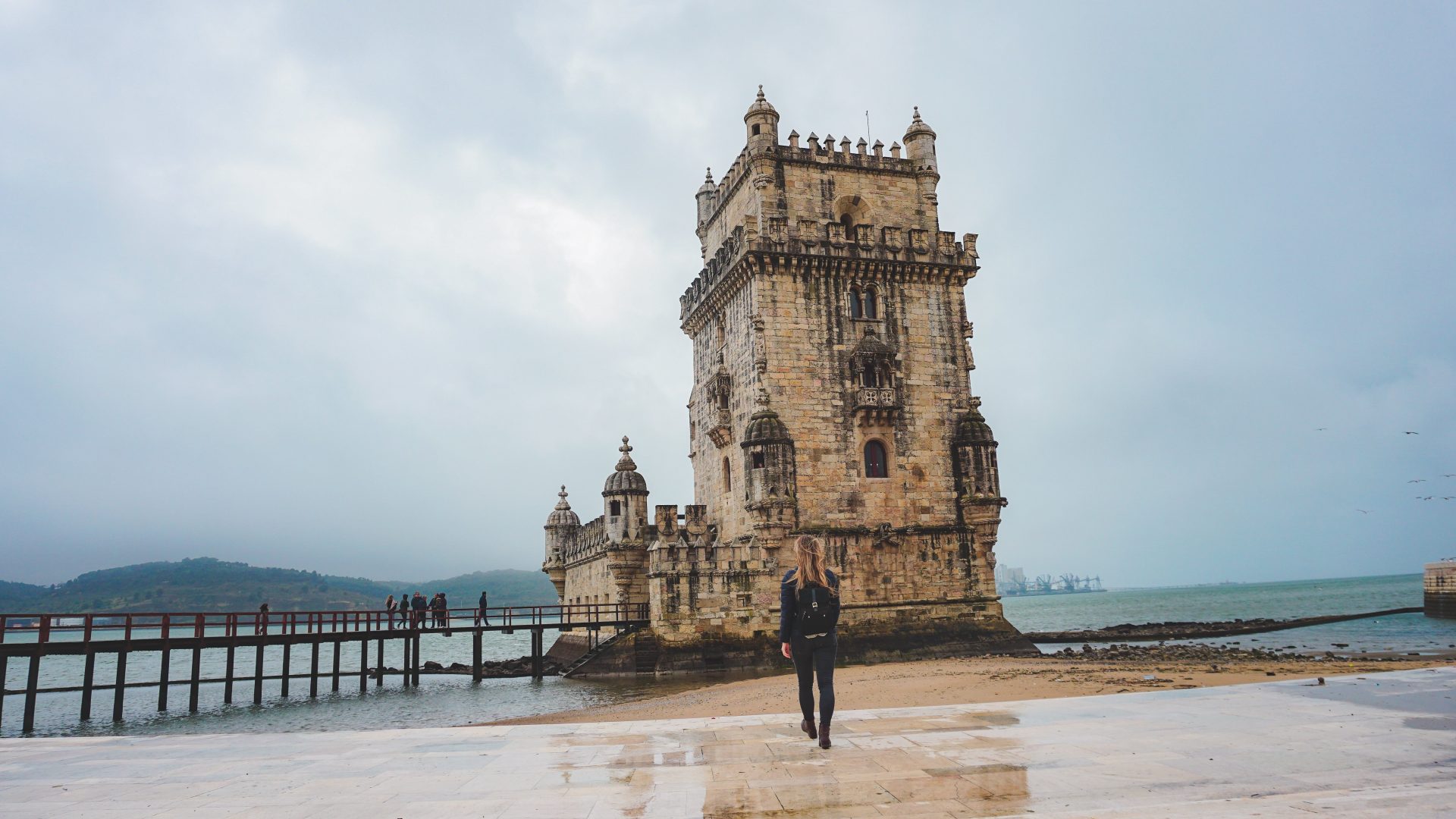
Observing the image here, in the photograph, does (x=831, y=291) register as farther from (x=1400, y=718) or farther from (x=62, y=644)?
(x=62, y=644)

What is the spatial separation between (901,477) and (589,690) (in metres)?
11.5

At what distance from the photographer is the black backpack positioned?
26.1 ft

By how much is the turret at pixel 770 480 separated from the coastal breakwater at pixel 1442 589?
4673 centimetres

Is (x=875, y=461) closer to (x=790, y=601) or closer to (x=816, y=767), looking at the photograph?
(x=790, y=601)

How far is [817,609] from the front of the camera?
796 centimetres

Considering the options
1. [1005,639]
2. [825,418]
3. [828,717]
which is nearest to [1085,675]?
[1005,639]

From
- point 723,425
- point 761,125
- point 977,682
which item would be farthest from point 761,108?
point 977,682

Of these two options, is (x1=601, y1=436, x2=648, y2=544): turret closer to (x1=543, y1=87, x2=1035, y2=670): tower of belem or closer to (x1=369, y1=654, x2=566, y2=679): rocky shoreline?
(x1=543, y1=87, x2=1035, y2=670): tower of belem

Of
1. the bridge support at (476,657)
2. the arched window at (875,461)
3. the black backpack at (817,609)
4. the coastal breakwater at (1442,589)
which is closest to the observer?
the black backpack at (817,609)

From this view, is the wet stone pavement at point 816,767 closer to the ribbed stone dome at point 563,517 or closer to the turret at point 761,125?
the turret at point 761,125

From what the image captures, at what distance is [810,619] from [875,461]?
65.4 ft

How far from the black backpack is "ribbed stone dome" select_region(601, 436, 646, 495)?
2414 cm

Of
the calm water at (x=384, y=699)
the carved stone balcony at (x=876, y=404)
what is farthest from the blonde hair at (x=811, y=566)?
the carved stone balcony at (x=876, y=404)

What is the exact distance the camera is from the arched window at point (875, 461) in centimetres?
2738
